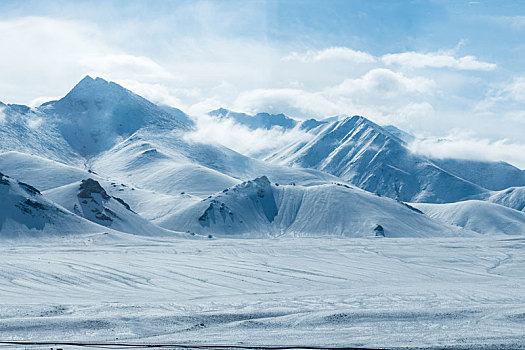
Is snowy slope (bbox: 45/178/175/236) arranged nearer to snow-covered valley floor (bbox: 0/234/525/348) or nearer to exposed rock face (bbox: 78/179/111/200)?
exposed rock face (bbox: 78/179/111/200)

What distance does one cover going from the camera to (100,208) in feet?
542

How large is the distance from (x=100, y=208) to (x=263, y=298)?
111 metres

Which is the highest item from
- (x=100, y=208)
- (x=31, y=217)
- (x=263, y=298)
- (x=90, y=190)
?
(x=90, y=190)

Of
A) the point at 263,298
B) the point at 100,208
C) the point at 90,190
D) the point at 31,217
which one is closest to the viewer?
the point at 263,298

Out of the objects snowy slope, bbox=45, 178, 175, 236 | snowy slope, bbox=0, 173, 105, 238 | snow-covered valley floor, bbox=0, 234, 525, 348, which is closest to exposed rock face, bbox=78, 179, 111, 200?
snowy slope, bbox=45, 178, 175, 236

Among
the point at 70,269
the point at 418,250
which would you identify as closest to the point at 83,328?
the point at 70,269

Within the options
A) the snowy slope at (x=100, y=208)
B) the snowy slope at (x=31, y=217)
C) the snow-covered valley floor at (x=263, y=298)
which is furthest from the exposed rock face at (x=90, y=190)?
the snow-covered valley floor at (x=263, y=298)

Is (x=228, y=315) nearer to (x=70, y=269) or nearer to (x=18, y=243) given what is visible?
(x=70, y=269)

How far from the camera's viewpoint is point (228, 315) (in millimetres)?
50375

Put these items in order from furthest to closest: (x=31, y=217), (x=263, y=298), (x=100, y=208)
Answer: (x=100, y=208) < (x=31, y=217) < (x=263, y=298)

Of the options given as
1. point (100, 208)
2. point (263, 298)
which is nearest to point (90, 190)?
point (100, 208)

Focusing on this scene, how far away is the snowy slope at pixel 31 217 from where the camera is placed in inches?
5389

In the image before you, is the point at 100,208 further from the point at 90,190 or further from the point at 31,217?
the point at 31,217

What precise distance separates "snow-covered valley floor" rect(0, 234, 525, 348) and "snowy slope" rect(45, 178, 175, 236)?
3721cm
